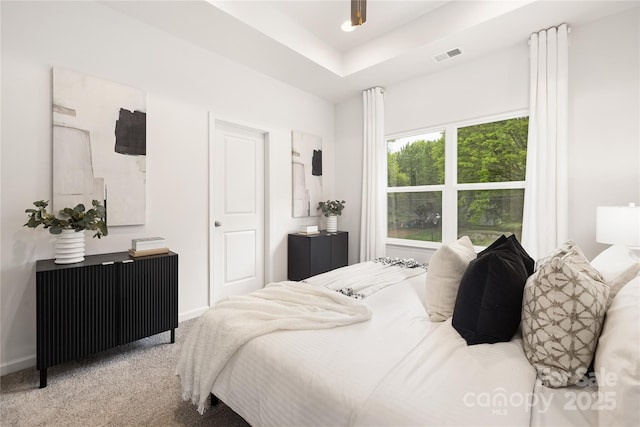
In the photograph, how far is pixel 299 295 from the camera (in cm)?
165

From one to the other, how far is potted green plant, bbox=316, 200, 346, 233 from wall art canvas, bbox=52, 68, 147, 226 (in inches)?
88.3

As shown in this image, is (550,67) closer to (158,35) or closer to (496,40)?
(496,40)

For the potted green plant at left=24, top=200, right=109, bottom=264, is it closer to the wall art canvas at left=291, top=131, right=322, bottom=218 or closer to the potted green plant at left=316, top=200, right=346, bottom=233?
the wall art canvas at left=291, top=131, right=322, bottom=218

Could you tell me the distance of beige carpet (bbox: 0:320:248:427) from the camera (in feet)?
5.07

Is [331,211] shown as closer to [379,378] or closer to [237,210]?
[237,210]

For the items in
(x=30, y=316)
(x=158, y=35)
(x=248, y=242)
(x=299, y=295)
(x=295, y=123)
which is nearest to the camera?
(x=299, y=295)

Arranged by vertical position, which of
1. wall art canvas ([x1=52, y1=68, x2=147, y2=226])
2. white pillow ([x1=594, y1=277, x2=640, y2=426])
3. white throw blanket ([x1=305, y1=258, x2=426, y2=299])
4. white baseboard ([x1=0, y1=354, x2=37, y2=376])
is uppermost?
wall art canvas ([x1=52, y1=68, x2=147, y2=226])

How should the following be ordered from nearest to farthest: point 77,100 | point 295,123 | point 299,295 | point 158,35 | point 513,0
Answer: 1. point 299,295
2. point 77,100
3. point 513,0
4. point 158,35
5. point 295,123

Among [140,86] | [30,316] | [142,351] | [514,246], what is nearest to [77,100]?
[140,86]

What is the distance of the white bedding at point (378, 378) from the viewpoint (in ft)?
2.82

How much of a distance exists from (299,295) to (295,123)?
289 cm

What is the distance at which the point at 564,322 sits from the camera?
99cm

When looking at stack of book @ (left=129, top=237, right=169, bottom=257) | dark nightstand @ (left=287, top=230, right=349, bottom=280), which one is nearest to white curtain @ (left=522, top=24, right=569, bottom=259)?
dark nightstand @ (left=287, top=230, right=349, bottom=280)

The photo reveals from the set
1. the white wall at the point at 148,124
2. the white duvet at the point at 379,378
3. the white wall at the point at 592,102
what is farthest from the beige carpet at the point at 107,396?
the white wall at the point at 592,102
